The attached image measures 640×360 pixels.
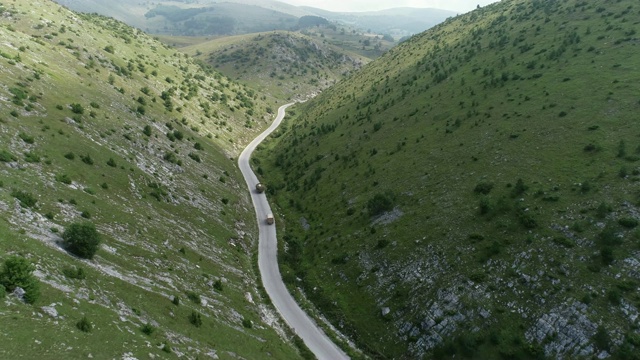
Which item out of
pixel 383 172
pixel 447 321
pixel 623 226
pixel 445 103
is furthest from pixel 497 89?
pixel 447 321

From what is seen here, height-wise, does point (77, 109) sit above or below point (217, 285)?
above

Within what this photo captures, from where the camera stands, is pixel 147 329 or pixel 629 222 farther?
pixel 629 222

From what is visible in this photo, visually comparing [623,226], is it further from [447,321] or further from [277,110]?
[277,110]

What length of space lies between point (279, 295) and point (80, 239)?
92.7ft

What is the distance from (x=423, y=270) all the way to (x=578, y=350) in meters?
17.6

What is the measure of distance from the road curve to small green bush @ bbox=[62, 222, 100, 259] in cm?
2539

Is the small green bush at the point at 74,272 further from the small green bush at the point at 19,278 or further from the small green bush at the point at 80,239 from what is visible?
the small green bush at the point at 19,278

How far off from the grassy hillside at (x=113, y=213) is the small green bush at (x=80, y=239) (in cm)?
79

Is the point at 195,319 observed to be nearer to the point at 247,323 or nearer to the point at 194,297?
the point at 194,297

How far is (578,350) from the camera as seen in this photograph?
3253cm

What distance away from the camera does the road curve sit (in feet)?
143

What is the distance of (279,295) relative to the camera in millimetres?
52531

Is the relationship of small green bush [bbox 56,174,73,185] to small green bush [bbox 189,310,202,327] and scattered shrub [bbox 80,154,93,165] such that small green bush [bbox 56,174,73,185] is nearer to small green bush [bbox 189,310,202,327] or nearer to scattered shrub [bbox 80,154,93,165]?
scattered shrub [bbox 80,154,93,165]

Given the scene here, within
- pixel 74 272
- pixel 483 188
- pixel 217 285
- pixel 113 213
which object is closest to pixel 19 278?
pixel 74 272
